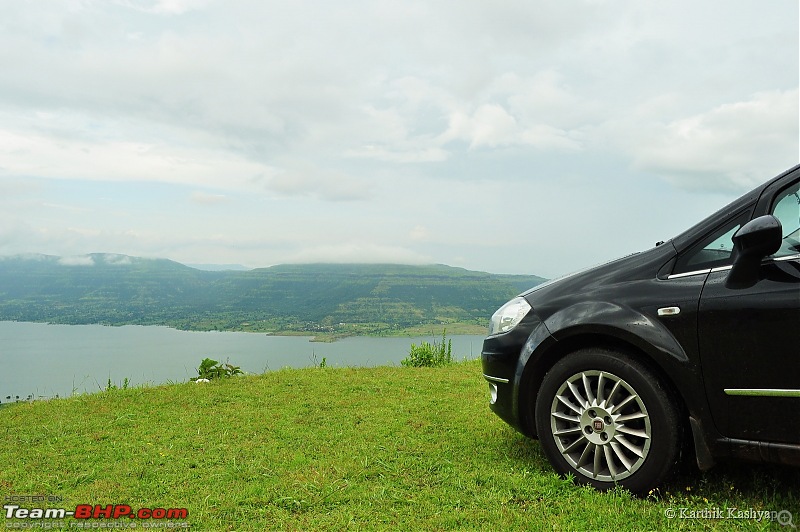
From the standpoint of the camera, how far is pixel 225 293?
17088 cm

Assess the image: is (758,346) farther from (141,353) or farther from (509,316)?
(141,353)

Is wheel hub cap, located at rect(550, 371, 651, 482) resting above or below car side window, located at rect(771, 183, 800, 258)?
below

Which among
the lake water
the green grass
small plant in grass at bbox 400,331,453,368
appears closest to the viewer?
the green grass

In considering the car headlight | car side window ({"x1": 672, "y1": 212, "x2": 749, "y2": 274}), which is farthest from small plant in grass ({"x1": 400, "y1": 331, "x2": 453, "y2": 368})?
car side window ({"x1": 672, "y1": 212, "x2": 749, "y2": 274})

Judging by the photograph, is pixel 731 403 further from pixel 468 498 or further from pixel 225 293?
pixel 225 293

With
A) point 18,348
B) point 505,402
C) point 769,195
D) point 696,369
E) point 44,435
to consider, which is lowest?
point 18,348

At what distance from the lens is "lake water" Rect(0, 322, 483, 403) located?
27.7ft

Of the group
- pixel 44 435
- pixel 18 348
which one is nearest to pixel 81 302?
pixel 18 348

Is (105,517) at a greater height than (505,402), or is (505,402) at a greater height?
(505,402)

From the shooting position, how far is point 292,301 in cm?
14975

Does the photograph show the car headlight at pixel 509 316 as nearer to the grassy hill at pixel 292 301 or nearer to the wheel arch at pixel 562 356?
the wheel arch at pixel 562 356

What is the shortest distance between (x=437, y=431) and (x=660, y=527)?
2.37 meters

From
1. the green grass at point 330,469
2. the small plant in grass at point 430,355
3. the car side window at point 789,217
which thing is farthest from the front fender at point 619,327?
the small plant in grass at point 430,355

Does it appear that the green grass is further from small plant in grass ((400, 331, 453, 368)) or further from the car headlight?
small plant in grass ((400, 331, 453, 368))
